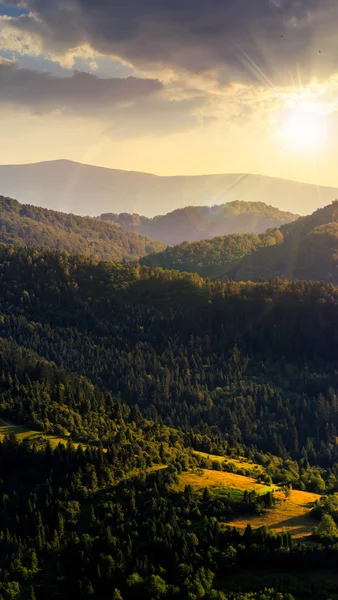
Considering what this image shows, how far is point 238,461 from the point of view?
12662 cm

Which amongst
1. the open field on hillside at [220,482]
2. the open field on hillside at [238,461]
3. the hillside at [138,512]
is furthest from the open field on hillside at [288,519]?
the open field on hillside at [238,461]

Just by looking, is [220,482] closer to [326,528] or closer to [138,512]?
[138,512]

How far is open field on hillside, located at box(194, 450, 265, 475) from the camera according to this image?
119 metres

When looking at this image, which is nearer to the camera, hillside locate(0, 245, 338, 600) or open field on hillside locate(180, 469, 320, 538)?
hillside locate(0, 245, 338, 600)

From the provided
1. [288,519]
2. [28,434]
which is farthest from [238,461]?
[28,434]

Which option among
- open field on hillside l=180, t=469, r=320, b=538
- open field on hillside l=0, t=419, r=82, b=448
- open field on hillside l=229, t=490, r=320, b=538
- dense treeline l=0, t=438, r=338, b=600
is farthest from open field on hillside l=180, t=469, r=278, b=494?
open field on hillside l=0, t=419, r=82, b=448

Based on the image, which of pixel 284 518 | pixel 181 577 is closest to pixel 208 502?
pixel 284 518

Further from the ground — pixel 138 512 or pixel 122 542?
pixel 138 512

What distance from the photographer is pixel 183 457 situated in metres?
111

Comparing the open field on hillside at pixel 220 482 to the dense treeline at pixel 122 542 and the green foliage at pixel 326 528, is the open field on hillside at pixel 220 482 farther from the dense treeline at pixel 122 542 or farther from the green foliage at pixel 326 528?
the green foliage at pixel 326 528

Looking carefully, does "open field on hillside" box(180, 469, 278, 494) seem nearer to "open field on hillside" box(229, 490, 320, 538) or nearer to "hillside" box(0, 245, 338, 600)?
"hillside" box(0, 245, 338, 600)

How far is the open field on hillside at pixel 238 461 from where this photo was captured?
119m

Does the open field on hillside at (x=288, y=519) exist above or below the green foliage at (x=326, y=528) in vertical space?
below

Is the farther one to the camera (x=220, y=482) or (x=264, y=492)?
(x=220, y=482)
